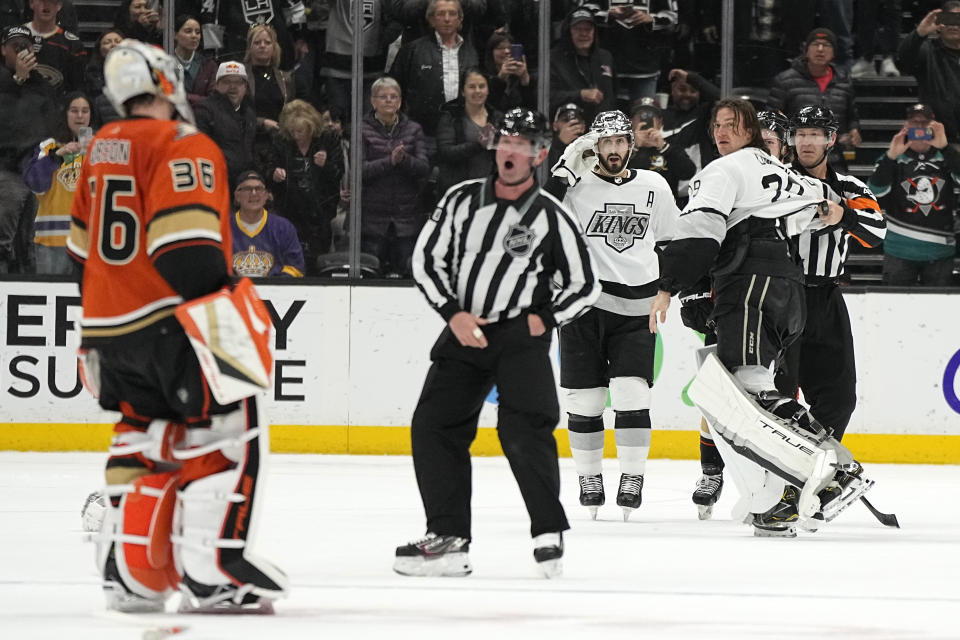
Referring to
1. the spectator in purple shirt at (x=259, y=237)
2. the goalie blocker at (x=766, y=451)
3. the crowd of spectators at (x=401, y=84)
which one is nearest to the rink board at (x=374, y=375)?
the spectator in purple shirt at (x=259, y=237)

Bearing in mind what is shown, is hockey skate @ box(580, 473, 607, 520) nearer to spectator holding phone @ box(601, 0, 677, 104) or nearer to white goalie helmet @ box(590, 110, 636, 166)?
white goalie helmet @ box(590, 110, 636, 166)

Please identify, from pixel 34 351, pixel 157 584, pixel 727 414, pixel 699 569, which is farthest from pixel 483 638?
pixel 34 351

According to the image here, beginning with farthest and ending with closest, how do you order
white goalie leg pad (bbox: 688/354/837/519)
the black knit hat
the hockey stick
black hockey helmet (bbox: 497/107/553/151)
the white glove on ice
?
1. the black knit hat
2. the white glove on ice
3. the hockey stick
4. white goalie leg pad (bbox: 688/354/837/519)
5. black hockey helmet (bbox: 497/107/553/151)

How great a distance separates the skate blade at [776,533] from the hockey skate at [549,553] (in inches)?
55.6

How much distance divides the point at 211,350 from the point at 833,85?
21.7 ft

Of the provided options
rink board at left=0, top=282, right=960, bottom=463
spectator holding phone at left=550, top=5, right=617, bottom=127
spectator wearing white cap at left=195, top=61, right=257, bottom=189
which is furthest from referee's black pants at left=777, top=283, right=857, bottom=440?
spectator wearing white cap at left=195, top=61, right=257, bottom=189

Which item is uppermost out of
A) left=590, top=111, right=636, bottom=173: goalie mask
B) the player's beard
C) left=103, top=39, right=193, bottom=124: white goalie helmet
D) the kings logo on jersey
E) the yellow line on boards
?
left=103, top=39, right=193, bottom=124: white goalie helmet

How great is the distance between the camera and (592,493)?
579cm

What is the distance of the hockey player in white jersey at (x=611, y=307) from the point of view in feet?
19.3

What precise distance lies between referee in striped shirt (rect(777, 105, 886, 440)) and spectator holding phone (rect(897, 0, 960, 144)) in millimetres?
3387

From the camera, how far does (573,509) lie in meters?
6.19

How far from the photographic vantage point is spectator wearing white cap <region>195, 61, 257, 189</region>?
8.65 meters

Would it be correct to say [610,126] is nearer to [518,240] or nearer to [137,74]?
[518,240]

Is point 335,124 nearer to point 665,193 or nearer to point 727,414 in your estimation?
point 665,193
